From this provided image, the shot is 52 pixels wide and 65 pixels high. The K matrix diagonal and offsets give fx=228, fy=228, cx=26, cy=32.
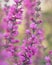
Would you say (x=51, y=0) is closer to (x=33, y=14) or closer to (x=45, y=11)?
(x=45, y=11)

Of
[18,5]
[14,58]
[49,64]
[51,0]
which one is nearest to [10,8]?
[18,5]

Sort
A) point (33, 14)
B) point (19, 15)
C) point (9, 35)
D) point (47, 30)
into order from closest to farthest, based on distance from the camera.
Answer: point (9, 35)
point (19, 15)
point (33, 14)
point (47, 30)

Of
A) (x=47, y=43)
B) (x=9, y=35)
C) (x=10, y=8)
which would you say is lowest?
(x=9, y=35)

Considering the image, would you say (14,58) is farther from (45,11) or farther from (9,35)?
(45,11)

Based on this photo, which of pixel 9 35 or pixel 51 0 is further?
pixel 51 0

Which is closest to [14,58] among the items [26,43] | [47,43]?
[26,43]

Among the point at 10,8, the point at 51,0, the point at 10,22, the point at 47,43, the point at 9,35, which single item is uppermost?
the point at 51,0

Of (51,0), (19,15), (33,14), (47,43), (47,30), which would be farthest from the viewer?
(47,30)

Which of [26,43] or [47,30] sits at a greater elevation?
[47,30]

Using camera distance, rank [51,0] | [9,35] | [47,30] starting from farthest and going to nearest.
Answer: [47,30], [51,0], [9,35]
